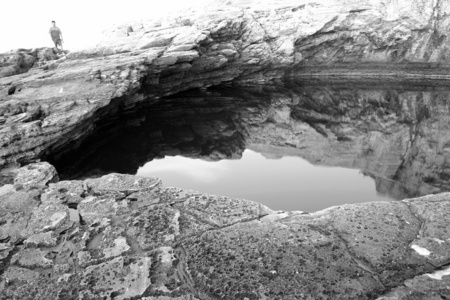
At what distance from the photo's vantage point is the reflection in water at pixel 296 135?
12.4 metres

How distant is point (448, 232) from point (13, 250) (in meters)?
6.75

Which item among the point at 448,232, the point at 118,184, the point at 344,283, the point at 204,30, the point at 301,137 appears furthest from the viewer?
the point at 204,30

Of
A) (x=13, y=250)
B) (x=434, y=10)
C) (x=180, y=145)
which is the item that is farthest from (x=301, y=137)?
(x=434, y=10)

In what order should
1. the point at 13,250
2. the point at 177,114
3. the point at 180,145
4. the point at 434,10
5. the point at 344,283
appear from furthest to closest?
1. the point at 434,10
2. the point at 177,114
3. the point at 180,145
4. the point at 13,250
5. the point at 344,283

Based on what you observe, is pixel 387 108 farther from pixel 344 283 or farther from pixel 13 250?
pixel 13 250

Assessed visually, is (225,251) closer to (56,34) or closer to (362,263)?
(362,263)

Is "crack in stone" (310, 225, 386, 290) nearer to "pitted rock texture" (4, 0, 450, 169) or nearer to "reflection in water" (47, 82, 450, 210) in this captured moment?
"reflection in water" (47, 82, 450, 210)

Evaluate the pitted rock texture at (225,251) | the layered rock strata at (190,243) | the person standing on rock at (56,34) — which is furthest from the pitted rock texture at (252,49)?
the pitted rock texture at (225,251)

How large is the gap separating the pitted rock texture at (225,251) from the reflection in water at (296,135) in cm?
488

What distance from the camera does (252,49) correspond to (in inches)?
1115

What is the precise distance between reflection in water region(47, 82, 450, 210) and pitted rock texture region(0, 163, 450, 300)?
16.0 feet

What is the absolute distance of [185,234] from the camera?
5418 mm

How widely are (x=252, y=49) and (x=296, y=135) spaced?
A: 44.9ft

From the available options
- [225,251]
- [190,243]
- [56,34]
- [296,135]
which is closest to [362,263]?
[225,251]
